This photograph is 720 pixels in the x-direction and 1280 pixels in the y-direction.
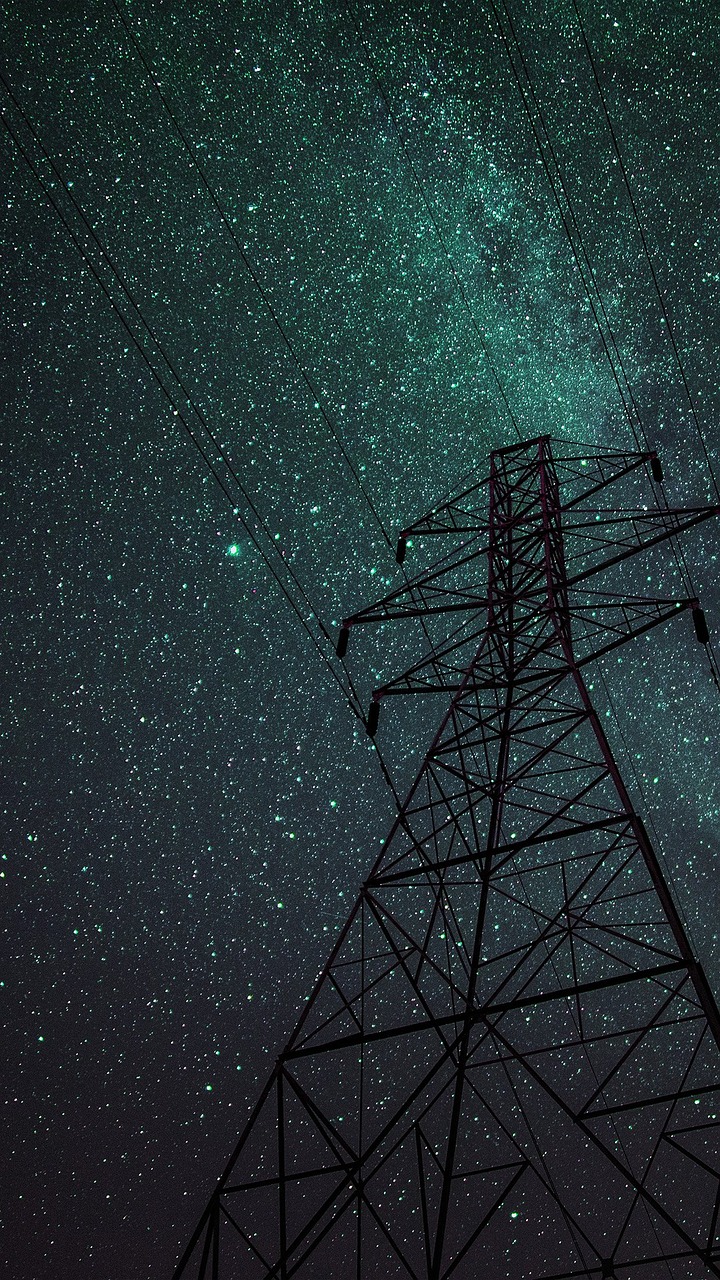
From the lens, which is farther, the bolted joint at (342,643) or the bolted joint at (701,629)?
the bolted joint at (342,643)

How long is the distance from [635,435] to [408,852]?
7552mm

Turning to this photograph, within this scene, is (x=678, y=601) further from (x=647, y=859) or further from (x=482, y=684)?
(x=647, y=859)

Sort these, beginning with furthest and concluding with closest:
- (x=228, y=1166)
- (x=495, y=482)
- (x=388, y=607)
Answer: (x=495, y=482) < (x=388, y=607) < (x=228, y=1166)

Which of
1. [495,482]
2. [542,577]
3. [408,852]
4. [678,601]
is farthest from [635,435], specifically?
[408,852]

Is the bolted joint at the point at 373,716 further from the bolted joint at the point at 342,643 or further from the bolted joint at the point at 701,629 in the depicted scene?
the bolted joint at the point at 701,629

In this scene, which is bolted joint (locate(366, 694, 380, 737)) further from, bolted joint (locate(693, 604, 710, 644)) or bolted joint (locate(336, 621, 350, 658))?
bolted joint (locate(693, 604, 710, 644))

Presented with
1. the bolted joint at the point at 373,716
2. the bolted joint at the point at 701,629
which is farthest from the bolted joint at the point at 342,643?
the bolted joint at the point at 701,629

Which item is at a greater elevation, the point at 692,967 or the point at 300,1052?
the point at 692,967

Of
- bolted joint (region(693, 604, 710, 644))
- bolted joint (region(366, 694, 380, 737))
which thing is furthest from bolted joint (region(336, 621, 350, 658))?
bolted joint (region(693, 604, 710, 644))

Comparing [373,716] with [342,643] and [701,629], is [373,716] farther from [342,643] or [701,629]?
[701,629]

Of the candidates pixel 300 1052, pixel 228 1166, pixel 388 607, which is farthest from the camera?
pixel 388 607

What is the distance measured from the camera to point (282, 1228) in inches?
286

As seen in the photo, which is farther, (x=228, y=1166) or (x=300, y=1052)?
(x=300, y=1052)

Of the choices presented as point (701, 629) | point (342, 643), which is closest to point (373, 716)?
point (342, 643)
